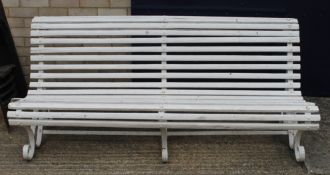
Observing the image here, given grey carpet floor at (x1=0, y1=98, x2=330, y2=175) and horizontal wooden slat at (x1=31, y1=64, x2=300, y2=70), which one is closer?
grey carpet floor at (x1=0, y1=98, x2=330, y2=175)

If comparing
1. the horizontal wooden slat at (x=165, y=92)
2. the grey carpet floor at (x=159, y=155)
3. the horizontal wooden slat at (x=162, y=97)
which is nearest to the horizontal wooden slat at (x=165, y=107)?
the horizontal wooden slat at (x=162, y=97)

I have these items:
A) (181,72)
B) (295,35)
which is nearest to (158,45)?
(181,72)

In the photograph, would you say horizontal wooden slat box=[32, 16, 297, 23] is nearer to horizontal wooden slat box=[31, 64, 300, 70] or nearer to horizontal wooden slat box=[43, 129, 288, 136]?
horizontal wooden slat box=[31, 64, 300, 70]

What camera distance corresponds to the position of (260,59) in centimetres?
375

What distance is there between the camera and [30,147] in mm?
3656

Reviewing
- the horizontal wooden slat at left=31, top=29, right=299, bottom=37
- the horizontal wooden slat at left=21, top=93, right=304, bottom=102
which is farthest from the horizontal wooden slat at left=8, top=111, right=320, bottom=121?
the horizontal wooden slat at left=31, top=29, right=299, bottom=37

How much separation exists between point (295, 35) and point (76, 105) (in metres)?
1.73

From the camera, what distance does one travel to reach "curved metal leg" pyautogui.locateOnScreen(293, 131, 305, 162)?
3549 millimetres

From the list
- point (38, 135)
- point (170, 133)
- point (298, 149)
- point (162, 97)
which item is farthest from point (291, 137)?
point (38, 135)

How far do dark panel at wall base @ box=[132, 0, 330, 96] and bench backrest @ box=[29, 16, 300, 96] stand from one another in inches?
19.3

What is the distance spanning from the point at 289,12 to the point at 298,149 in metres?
1.38

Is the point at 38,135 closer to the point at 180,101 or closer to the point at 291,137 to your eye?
the point at 180,101

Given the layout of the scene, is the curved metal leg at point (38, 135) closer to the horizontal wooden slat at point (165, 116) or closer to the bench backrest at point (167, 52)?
the bench backrest at point (167, 52)

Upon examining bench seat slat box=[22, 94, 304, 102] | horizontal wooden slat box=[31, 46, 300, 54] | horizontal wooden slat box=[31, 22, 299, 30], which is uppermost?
horizontal wooden slat box=[31, 22, 299, 30]
